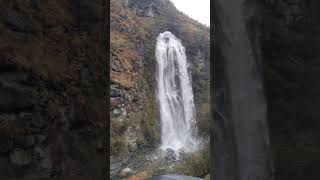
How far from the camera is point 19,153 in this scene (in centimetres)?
126

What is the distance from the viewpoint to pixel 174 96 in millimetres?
15312

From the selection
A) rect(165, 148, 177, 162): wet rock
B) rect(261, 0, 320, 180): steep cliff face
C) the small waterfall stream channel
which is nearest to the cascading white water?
the small waterfall stream channel

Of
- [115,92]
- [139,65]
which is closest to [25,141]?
[115,92]

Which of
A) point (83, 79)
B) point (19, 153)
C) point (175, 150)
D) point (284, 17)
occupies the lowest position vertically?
point (175, 150)

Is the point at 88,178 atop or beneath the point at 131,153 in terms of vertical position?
atop

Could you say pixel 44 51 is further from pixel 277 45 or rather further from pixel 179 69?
pixel 179 69

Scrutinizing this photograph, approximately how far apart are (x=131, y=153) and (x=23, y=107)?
1142 cm

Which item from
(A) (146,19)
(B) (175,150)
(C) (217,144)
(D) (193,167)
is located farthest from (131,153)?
(C) (217,144)

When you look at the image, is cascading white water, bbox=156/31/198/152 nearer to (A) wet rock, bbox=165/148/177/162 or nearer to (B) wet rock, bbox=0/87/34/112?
(A) wet rock, bbox=165/148/177/162

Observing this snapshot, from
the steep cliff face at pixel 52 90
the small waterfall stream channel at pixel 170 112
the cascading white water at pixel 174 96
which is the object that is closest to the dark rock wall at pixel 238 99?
the steep cliff face at pixel 52 90

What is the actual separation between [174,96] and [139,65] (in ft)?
7.12

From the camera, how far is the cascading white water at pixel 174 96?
46.8 ft

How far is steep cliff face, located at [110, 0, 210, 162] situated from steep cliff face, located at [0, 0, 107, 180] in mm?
8075

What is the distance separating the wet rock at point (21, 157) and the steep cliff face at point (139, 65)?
329 inches
